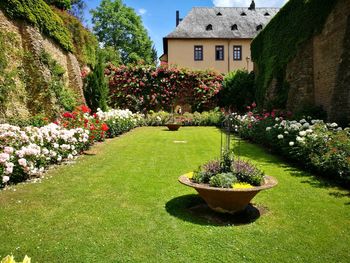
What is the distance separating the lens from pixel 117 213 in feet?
15.8

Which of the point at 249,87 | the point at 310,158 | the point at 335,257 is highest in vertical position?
the point at 249,87

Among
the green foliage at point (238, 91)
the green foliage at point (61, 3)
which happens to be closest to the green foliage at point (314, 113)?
the green foliage at point (238, 91)

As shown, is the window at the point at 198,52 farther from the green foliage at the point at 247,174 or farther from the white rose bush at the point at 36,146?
the green foliage at the point at 247,174

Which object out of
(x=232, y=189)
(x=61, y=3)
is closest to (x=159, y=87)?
(x=61, y=3)

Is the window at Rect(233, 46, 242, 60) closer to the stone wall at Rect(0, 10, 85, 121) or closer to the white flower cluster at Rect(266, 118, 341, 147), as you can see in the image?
the stone wall at Rect(0, 10, 85, 121)

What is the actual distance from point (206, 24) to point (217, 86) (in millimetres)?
13833

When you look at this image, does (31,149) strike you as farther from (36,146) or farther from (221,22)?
(221,22)

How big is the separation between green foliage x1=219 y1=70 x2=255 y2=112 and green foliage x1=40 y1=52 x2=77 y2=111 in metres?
10.9

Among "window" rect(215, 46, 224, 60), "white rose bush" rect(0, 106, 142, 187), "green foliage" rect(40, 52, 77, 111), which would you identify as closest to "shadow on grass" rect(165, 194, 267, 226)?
"white rose bush" rect(0, 106, 142, 187)

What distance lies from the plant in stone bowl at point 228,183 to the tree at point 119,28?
1459 inches

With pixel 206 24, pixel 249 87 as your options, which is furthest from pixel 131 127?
pixel 206 24

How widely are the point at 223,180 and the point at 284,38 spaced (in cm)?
1173

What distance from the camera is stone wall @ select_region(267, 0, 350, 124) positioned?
10352 mm

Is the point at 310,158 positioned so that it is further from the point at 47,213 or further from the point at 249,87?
the point at 249,87
